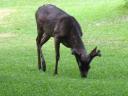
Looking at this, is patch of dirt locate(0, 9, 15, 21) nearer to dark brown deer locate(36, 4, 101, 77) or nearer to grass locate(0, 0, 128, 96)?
grass locate(0, 0, 128, 96)

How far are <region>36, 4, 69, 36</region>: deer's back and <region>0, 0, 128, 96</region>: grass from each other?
5.37ft

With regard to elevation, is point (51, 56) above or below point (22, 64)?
below

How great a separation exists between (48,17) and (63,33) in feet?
5.16

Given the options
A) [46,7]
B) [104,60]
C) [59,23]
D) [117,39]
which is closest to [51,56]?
[104,60]

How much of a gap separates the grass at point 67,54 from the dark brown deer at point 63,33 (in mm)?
595

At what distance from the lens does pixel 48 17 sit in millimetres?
17172

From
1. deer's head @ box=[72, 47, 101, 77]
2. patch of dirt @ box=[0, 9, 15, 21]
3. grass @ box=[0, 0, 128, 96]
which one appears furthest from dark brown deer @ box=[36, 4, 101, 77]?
patch of dirt @ box=[0, 9, 15, 21]

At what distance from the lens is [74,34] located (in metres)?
15.6

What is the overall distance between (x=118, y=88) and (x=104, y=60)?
8158 millimetres

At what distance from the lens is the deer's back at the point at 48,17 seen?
16.7 m

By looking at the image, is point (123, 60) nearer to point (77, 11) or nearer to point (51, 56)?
point (51, 56)

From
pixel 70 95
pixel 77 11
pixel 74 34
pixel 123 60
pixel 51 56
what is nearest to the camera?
pixel 70 95

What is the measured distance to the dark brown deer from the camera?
14.8m

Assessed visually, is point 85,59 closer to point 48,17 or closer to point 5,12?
point 48,17
